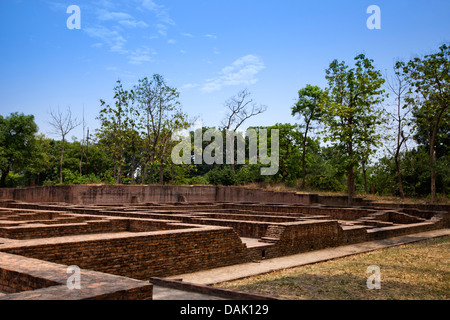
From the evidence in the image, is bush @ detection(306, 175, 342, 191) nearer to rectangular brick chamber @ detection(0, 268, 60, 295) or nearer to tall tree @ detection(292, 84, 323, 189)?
tall tree @ detection(292, 84, 323, 189)

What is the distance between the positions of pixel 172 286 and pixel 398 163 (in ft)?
80.8

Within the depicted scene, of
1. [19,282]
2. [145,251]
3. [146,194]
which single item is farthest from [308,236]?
[146,194]

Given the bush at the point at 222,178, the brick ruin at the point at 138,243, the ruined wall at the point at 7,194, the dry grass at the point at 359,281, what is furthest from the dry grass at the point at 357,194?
the ruined wall at the point at 7,194

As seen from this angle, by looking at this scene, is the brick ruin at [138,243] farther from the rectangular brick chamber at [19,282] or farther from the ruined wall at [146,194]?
the ruined wall at [146,194]

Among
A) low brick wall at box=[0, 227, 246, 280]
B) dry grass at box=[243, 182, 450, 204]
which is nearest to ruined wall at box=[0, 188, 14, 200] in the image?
dry grass at box=[243, 182, 450, 204]

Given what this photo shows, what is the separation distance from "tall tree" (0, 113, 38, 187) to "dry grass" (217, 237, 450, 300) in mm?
29714

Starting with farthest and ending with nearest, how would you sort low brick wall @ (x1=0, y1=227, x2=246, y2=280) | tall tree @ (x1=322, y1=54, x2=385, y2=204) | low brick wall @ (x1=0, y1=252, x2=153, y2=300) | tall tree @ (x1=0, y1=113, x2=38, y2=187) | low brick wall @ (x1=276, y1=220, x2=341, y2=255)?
tall tree @ (x1=0, y1=113, x2=38, y2=187) → tall tree @ (x1=322, y1=54, x2=385, y2=204) → low brick wall @ (x1=276, y1=220, x2=341, y2=255) → low brick wall @ (x1=0, y1=227, x2=246, y2=280) → low brick wall @ (x1=0, y1=252, x2=153, y2=300)

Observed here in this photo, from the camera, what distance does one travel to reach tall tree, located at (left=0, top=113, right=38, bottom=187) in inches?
1275

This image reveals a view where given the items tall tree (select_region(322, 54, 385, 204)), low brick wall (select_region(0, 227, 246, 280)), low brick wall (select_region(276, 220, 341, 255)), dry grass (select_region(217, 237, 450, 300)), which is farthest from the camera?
tall tree (select_region(322, 54, 385, 204))

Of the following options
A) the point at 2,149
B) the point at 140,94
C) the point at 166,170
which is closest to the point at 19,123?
the point at 2,149

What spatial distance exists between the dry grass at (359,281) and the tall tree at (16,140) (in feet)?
97.5

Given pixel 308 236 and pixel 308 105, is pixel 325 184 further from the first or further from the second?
pixel 308 236

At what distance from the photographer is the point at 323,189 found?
31516mm
